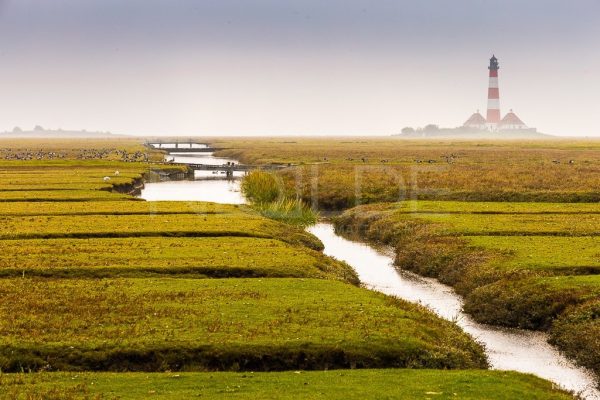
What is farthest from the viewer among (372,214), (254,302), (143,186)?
(143,186)

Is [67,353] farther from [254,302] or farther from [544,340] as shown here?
[544,340]

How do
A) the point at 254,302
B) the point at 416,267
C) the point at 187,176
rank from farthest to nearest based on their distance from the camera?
the point at 187,176
the point at 416,267
the point at 254,302

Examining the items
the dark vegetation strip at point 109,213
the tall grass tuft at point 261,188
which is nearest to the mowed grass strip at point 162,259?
the dark vegetation strip at point 109,213

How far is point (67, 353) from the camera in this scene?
21.4m

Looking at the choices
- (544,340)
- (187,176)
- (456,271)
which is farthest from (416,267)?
(187,176)

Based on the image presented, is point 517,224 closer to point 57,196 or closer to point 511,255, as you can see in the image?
point 511,255

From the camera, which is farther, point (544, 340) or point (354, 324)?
point (544, 340)

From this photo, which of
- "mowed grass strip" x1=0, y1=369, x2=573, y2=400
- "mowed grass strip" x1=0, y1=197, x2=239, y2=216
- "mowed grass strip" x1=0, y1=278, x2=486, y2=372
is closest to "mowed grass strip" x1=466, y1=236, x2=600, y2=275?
"mowed grass strip" x1=0, y1=278, x2=486, y2=372

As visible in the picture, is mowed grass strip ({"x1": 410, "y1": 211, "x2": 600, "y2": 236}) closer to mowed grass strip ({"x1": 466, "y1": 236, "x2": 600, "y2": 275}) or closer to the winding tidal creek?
mowed grass strip ({"x1": 466, "y1": 236, "x2": 600, "y2": 275})

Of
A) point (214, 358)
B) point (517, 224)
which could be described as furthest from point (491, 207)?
point (214, 358)

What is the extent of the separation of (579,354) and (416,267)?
16.3 meters

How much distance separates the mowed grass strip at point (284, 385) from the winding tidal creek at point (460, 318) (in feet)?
11.6

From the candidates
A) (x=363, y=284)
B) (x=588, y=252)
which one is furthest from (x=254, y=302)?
(x=588, y=252)

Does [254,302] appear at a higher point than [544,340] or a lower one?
higher
